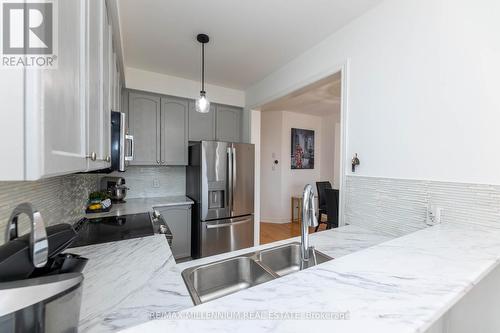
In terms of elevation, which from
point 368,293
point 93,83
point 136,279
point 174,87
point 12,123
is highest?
point 174,87

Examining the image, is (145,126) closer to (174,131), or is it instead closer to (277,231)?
(174,131)

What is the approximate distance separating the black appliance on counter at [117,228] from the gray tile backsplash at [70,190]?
155mm

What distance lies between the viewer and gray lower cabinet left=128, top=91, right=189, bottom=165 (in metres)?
2.71

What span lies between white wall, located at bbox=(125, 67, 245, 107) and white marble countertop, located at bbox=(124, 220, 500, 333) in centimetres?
287

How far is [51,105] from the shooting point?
449 mm

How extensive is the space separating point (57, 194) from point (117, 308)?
3.62 ft

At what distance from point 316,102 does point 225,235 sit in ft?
9.66

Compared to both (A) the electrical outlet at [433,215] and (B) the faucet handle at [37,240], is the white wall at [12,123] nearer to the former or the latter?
(B) the faucet handle at [37,240]

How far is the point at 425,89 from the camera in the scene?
1.28 m

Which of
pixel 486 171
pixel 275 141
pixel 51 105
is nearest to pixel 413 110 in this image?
pixel 486 171

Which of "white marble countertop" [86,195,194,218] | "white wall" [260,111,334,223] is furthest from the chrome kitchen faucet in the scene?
"white wall" [260,111,334,223]

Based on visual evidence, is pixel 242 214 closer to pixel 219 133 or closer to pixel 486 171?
pixel 219 133

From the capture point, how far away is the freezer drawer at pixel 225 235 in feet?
8.64

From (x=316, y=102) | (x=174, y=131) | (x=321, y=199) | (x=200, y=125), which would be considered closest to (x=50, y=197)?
(x=174, y=131)
